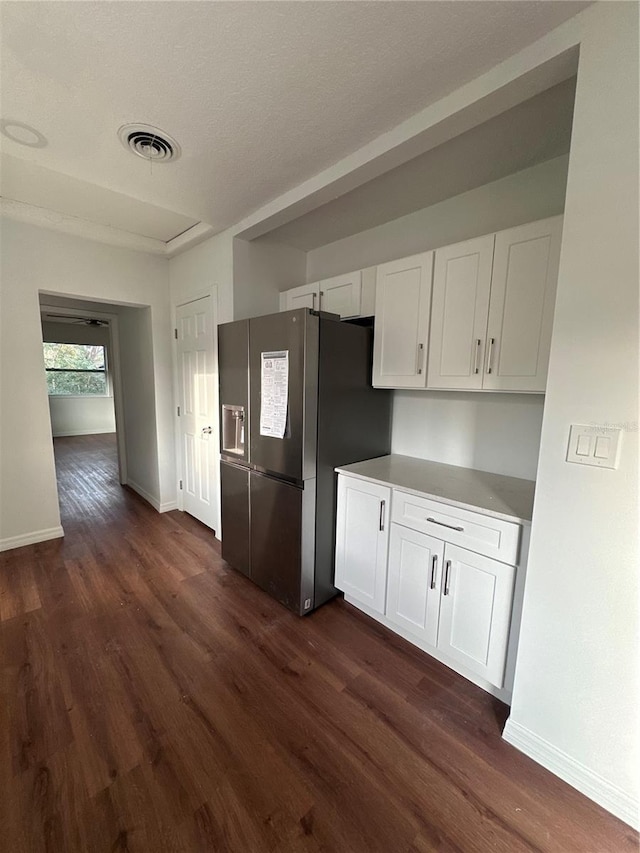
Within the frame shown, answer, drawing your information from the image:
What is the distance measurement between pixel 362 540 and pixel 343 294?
1636 millimetres

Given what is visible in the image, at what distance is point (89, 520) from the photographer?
3.45m

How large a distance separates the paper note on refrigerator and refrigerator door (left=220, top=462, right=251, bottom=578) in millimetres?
429

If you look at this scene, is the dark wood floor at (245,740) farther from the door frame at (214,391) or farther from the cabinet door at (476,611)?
the door frame at (214,391)

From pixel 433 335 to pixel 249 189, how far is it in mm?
1442

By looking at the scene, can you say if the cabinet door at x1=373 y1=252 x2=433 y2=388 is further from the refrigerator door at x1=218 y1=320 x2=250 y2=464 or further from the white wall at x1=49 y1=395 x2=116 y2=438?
the white wall at x1=49 y1=395 x2=116 y2=438

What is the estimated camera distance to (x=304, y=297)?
8.89 ft

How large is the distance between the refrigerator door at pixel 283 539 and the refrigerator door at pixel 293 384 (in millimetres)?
121

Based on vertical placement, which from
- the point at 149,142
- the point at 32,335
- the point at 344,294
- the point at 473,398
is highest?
the point at 149,142

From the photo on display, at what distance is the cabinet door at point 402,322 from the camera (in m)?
1.95

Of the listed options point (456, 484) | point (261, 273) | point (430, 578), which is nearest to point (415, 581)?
point (430, 578)

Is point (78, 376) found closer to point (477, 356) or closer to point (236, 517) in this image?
point (236, 517)

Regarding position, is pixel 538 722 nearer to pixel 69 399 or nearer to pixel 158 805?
pixel 158 805

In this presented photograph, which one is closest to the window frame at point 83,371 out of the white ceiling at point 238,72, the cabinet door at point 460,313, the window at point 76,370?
the window at point 76,370

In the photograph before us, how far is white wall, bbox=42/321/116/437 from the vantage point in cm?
708
